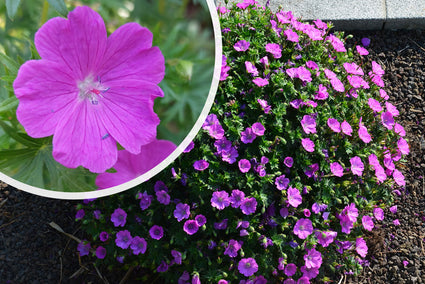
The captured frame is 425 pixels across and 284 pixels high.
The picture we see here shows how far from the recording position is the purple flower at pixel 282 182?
1638mm

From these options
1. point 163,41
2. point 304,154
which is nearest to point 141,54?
point 163,41

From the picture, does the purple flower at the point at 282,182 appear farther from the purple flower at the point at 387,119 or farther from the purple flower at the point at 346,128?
the purple flower at the point at 387,119

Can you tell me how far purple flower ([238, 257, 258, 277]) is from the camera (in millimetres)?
1585

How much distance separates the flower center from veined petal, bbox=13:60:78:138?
1cm

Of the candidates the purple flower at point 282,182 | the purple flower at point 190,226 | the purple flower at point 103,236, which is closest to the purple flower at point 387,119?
the purple flower at point 282,182

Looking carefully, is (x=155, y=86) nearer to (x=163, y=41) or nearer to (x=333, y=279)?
(x=163, y=41)

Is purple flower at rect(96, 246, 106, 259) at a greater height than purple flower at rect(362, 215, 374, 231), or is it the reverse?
purple flower at rect(362, 215, 374, 231)

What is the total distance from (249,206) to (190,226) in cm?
21

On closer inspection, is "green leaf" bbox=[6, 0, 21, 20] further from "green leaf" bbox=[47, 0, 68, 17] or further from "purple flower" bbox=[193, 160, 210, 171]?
"purple flower" bbox=[193, 160, 210, 171]

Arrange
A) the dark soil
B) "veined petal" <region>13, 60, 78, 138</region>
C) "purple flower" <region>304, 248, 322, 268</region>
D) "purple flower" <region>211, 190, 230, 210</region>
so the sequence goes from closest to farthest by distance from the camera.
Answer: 1. "veined petal" <region>13, 60, 78, 138</region>
2. "purple flower" <region>211, 190, 230, 210</region>
3. "purple flower" <region>304, 248, 322, 268</region>
4. the dark soil

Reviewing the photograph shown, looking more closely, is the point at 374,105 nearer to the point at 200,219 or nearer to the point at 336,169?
the point at 336,169

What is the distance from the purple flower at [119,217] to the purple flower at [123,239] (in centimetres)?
4

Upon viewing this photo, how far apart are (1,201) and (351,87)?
5.59ft

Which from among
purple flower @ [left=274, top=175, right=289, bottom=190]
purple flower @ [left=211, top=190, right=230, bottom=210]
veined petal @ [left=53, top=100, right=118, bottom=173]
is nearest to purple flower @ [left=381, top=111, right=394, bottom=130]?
purple flower @ [left=274, top=175, right=289, bottom=190]
